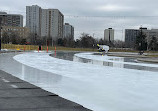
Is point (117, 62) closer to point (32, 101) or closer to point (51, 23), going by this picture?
point (32, 101)

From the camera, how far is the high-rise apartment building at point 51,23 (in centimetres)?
16250

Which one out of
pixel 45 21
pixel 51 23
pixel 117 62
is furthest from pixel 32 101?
pixel 45 21

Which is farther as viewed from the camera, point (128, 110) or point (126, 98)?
point (126, 98)

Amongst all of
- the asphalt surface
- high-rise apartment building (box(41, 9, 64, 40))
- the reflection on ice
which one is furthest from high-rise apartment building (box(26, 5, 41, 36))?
the asphalt surface

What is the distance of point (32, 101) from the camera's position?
19.0 feet

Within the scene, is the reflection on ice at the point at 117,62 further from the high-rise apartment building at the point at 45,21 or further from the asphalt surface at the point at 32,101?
the high-rise apartment building at the point at 45,21

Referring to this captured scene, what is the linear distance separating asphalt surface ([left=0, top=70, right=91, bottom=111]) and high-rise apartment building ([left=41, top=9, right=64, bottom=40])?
153891 millimetres

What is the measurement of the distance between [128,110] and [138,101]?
103 centimetres

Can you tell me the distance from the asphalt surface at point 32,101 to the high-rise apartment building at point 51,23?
154 meters

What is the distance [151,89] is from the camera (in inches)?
313

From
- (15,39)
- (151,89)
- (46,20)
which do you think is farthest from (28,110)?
(46,20)

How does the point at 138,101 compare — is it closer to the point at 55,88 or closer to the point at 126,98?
the point at 126,98

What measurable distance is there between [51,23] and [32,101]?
166375 mm

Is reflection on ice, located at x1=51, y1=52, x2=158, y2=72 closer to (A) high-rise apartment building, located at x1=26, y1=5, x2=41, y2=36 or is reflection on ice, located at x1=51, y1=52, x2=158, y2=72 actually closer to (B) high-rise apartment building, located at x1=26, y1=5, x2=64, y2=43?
(B) high-rise apartment building, located at x1=26, y1=5, x2=64, y2=43
